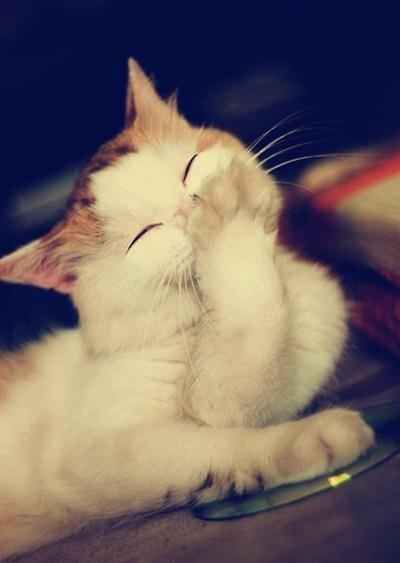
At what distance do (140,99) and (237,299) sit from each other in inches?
12.6

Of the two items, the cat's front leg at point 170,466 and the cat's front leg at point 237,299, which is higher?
the cat's front leg at point 237,299

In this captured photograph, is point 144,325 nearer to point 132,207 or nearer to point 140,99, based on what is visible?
point 132,207

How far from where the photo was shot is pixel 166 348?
0.66 m

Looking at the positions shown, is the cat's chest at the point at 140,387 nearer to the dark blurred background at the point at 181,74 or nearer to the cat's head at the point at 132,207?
the cat's head at the point at 132,207

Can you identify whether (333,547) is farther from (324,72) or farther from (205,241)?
(324,72)

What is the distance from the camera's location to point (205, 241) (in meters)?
0.55

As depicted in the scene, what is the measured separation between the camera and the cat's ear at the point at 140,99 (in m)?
0.70

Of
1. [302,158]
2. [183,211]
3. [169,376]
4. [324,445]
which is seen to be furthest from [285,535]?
[302,158]

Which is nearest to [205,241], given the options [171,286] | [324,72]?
[171,286]

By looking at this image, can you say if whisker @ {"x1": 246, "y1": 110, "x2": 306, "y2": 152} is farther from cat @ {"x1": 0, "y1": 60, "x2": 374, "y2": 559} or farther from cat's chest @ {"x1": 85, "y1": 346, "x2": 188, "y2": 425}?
cat's chest @ {"x1": 85, "y1": 346, "x2": 188, "y2": 425}

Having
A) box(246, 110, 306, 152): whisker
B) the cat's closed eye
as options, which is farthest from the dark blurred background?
the cat's closed eye

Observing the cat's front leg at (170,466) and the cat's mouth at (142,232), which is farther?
the cat's mouth at (142,232)

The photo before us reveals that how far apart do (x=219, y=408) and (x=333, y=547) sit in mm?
179

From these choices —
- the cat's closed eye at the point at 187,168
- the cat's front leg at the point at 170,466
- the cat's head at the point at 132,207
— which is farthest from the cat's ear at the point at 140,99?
the cat's front leg at the point at 170,466
